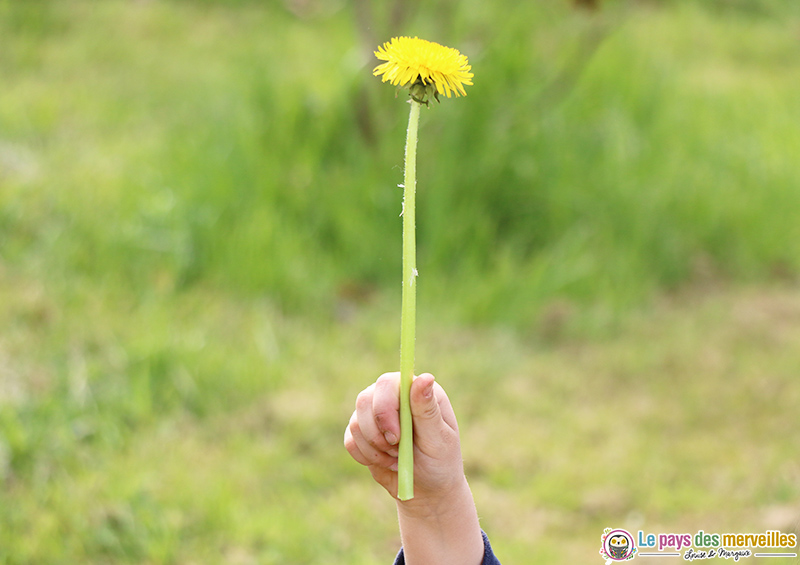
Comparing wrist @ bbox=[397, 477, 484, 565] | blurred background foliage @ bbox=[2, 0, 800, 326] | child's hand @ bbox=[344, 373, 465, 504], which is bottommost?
wrist @ bbox=[397, 477, 484, 565]

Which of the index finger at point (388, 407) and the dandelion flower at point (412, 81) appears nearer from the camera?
the dandelion flower at point (412, 81)

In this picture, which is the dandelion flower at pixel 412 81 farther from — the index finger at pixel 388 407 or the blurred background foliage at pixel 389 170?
the blurred background foliage at pixel 389 170

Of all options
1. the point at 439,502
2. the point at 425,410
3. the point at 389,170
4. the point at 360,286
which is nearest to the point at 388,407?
the point at 425,410

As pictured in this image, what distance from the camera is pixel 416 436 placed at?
0.89 m

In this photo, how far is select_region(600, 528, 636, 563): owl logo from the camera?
1.93m

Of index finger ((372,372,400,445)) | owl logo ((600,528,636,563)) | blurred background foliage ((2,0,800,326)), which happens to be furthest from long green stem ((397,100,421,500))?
blurred background foliage ((2,0,800,326))

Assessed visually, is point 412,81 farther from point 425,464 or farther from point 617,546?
point 617,546

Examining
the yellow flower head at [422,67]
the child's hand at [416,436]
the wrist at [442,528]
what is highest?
the yellow flower head at [422,67]

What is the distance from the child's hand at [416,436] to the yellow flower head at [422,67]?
255 mm

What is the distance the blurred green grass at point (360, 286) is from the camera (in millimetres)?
2143

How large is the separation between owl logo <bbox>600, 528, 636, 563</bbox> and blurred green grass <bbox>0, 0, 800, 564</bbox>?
8 cm

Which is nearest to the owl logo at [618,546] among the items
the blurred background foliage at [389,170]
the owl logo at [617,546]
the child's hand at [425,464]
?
the owl logo at [617,546]

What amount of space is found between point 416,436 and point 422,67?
39cm

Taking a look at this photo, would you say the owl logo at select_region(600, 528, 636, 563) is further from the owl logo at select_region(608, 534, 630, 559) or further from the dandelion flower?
the dandelion flower
